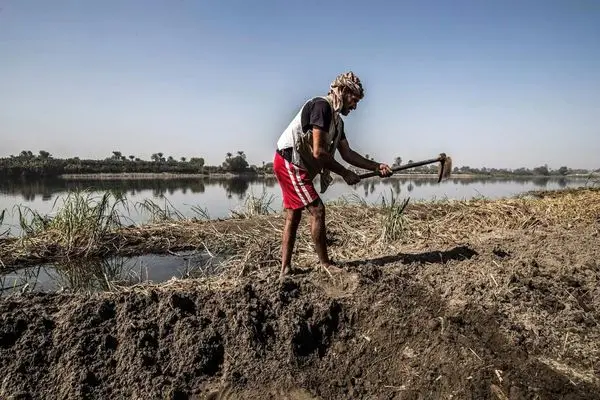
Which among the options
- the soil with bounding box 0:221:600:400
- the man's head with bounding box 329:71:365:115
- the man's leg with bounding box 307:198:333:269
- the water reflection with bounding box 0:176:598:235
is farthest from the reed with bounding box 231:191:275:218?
the soil with bounding box 0:221:600:400

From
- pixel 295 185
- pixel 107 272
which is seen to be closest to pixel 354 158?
pixel 295 185

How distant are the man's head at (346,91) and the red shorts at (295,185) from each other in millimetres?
610

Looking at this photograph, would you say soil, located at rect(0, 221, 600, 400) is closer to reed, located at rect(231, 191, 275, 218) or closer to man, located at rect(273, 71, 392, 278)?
man, located at rect(273, 71, 392, 278)

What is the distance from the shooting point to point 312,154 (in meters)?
3.29

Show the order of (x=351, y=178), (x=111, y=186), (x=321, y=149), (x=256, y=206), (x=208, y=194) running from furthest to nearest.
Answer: (x=208, y=194) < (x=111, y=186) < (x=256, y=206) < (x=351, y=178) < (x=321, y=149)

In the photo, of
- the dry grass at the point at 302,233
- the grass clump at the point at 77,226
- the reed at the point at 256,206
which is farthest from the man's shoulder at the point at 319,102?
the reed at the point at 256,206

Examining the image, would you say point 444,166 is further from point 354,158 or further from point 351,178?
point 351,178

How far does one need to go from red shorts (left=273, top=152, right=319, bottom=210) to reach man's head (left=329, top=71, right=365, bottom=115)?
610 mm

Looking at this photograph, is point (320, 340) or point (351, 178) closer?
point (320, 340)

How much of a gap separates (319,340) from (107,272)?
3280 mm

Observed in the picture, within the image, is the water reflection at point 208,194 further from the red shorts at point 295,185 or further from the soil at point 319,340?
the soil at point 319,340

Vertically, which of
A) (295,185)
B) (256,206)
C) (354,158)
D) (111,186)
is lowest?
(111,186)

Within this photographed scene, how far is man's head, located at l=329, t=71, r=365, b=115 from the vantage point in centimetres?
326

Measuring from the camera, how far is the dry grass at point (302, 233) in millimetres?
4370
